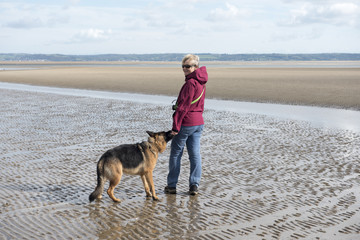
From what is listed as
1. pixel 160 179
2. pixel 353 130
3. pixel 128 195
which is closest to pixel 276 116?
pixel 353 130

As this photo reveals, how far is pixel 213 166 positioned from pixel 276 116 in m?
8.57

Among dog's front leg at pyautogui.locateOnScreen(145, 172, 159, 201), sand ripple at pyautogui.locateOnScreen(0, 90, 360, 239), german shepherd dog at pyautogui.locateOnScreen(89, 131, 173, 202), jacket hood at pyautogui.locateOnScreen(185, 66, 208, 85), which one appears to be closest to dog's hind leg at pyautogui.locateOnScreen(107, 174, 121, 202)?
german shepherd dog at pyautogui.locateOnScreen(89, 131, 173, 202)

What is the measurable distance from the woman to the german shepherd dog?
0.29 m

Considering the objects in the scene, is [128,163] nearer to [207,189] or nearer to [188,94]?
[188,94]

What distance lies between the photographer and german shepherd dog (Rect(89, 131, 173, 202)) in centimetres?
609

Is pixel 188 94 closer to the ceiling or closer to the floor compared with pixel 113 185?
closer to the ceiling

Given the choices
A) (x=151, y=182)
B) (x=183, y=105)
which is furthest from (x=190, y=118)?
(x=151, y=182)

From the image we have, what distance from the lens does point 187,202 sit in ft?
20.7

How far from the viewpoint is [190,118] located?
638 centimetres

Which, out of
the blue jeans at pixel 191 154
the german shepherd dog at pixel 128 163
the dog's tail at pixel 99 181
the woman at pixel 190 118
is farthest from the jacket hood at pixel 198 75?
the dog's tail at pixel 99 181

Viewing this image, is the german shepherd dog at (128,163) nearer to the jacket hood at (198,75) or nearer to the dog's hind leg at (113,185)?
the dog's hind leg at (113,185)

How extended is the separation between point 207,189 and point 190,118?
1.42 metres

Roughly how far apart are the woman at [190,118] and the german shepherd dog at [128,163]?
11.5 inches

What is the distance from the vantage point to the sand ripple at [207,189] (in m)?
5.23
